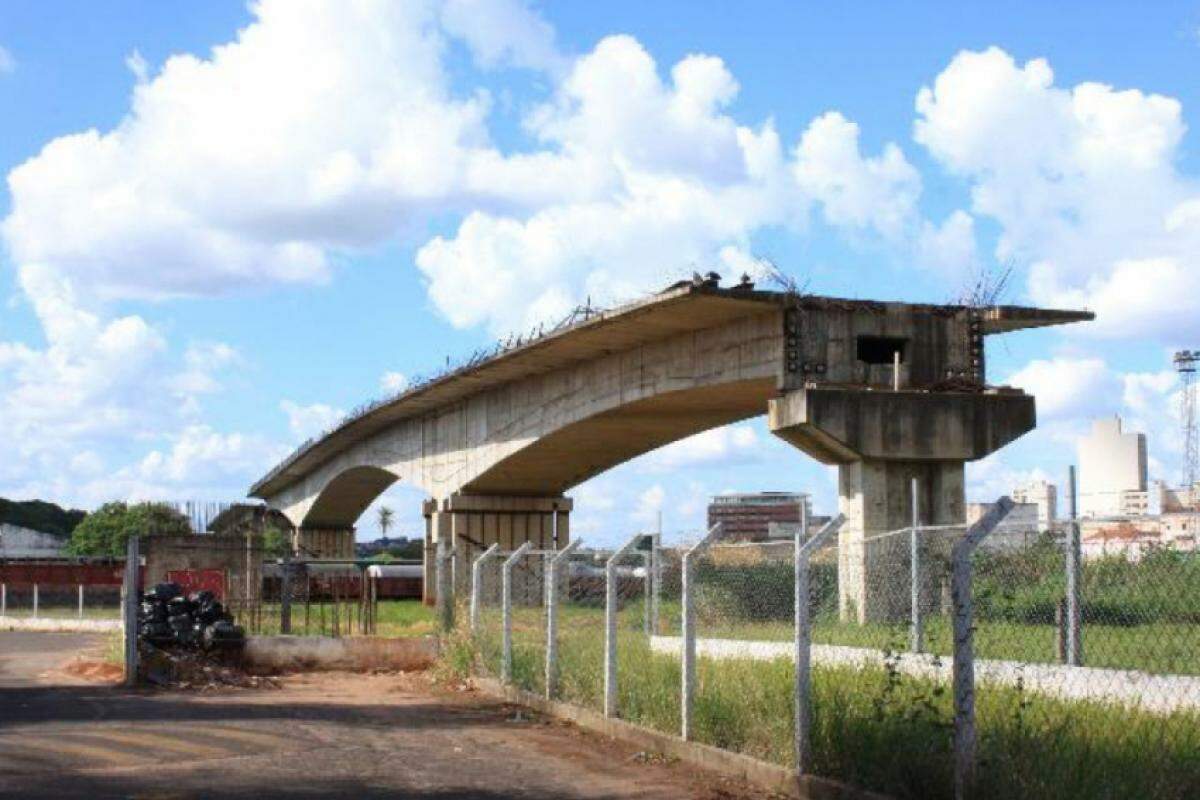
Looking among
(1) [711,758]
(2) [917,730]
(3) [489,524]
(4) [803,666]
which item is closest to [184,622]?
(1) [711,758]

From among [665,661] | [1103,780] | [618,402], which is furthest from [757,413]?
[1103,780]

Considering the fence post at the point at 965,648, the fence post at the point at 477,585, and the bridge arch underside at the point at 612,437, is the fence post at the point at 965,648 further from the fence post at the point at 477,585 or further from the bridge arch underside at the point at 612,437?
the bridge arch underside at the point at 612,437

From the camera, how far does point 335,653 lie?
23.9m

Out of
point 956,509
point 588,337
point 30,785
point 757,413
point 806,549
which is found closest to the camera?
point 806,549

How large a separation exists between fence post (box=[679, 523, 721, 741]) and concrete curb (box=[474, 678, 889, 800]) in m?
0.27

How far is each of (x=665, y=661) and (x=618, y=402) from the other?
62.7 feet

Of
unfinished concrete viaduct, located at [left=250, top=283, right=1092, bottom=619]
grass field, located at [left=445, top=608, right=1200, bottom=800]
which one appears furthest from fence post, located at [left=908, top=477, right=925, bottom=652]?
unfinished concrete viaduct, located at [left=250, top=283, right=1092, bottom=619]

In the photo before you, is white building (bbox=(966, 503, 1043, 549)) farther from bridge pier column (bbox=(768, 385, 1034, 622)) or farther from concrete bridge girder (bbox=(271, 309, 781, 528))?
concrete bridge girder (bbox=(271, 309, 781, 528))

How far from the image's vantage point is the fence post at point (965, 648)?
8.73m

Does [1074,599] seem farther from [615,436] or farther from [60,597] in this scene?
[60,597]

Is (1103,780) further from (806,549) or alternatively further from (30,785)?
(30,785)

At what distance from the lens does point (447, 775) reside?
12.7m

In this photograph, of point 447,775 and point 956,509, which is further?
point 956,509

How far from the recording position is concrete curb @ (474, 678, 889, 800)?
1074 cm
